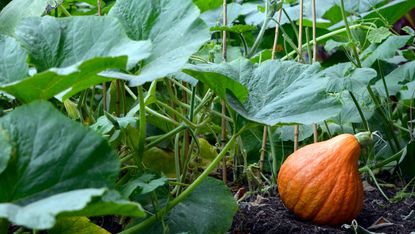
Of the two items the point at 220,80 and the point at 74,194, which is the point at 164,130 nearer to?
the point at 220,80

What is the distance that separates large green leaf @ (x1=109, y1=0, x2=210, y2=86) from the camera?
3.90ft

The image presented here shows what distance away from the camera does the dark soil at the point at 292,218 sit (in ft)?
4.91

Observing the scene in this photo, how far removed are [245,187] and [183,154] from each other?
28 centimetres

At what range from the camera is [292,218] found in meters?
1.56

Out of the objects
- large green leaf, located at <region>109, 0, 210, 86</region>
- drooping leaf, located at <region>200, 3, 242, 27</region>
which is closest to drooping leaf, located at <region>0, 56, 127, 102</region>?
large green leaf, located at <region>109, 0, 210, 86</region>

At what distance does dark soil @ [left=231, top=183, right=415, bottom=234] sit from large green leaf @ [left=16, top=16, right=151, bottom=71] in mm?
563

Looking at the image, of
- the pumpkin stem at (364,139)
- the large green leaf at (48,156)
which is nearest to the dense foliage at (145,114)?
the large green leaf at (48,156)

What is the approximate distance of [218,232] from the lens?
137cm

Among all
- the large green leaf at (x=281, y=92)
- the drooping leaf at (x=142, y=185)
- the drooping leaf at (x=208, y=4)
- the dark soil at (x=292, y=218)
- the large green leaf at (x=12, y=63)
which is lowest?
the dark soil at (x=292, y=218)

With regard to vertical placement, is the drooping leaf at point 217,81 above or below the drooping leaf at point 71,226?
above

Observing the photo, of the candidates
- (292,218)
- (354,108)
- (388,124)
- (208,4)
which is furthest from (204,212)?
(208,4)

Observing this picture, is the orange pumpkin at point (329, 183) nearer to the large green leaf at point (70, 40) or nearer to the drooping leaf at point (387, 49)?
the drooping leaf at point (387, 49)

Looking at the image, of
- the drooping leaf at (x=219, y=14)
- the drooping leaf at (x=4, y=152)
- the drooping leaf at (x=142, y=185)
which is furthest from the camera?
the drooping leaf at (x=219, y=14)

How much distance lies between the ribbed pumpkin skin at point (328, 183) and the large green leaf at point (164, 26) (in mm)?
446
